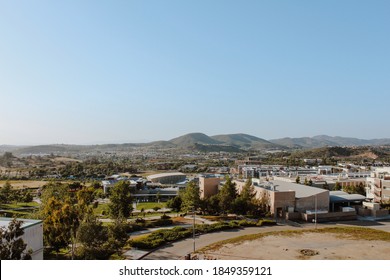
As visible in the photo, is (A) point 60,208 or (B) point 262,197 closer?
(A) point 60,208

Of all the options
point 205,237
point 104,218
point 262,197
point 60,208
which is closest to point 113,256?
point 60,208

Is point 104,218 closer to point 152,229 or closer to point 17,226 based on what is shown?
point 152,229

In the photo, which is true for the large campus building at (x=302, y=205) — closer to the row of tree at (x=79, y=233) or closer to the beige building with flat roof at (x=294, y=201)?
the beige building with flat roof at (x=294, y=201)

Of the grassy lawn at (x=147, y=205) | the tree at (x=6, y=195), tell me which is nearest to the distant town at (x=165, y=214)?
the tree at (x=6, y=195)

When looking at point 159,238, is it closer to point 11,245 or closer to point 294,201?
point 11,245

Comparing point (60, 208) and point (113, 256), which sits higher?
point (60, 208)

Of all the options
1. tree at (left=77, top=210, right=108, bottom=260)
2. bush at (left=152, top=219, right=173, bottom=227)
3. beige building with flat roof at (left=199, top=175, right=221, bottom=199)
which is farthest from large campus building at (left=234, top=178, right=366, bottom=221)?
tree at (left=77, top=210, right=108, bottom=260)
